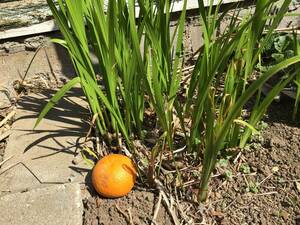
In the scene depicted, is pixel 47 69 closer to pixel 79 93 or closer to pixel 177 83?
pixel 79 93

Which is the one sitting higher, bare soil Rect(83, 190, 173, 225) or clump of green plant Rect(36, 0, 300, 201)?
clump of green plant Rect(36, 0, 300, 201)

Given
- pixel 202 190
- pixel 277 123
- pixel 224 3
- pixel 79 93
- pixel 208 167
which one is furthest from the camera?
pixel 224 3

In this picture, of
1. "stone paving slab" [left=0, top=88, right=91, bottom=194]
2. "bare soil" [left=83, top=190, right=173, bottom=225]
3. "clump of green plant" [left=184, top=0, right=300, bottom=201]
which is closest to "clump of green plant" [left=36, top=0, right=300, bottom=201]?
"clump of green plant" [left=184, top=0, right=300, bottom=201]

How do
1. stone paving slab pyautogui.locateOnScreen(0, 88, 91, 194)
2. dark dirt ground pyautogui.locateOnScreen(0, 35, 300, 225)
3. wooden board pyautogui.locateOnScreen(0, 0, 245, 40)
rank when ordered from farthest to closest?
wooden board pyautogui.locateOnScreen(0, 0, 245, 40)
stone paving slab pyautogui.locateOnScreen(0, 88, 91, 194)
dark dirt ground pyautogui.locateOnScreen(0, 35, 300, 225)

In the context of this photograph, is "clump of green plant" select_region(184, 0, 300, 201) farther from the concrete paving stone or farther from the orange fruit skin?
the concrete paving stone

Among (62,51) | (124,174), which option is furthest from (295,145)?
(62,51)

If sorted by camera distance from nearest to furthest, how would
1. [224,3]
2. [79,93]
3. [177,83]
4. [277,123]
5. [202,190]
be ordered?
[202,190], [177,83], [277,123], [79,93], [224,3]

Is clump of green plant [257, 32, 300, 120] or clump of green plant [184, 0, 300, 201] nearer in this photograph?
clump of green plant [184, 0, 300, 201]

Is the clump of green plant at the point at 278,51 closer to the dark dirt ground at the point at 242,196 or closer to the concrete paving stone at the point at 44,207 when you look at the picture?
the dark dirt ground at the point at 242,196
